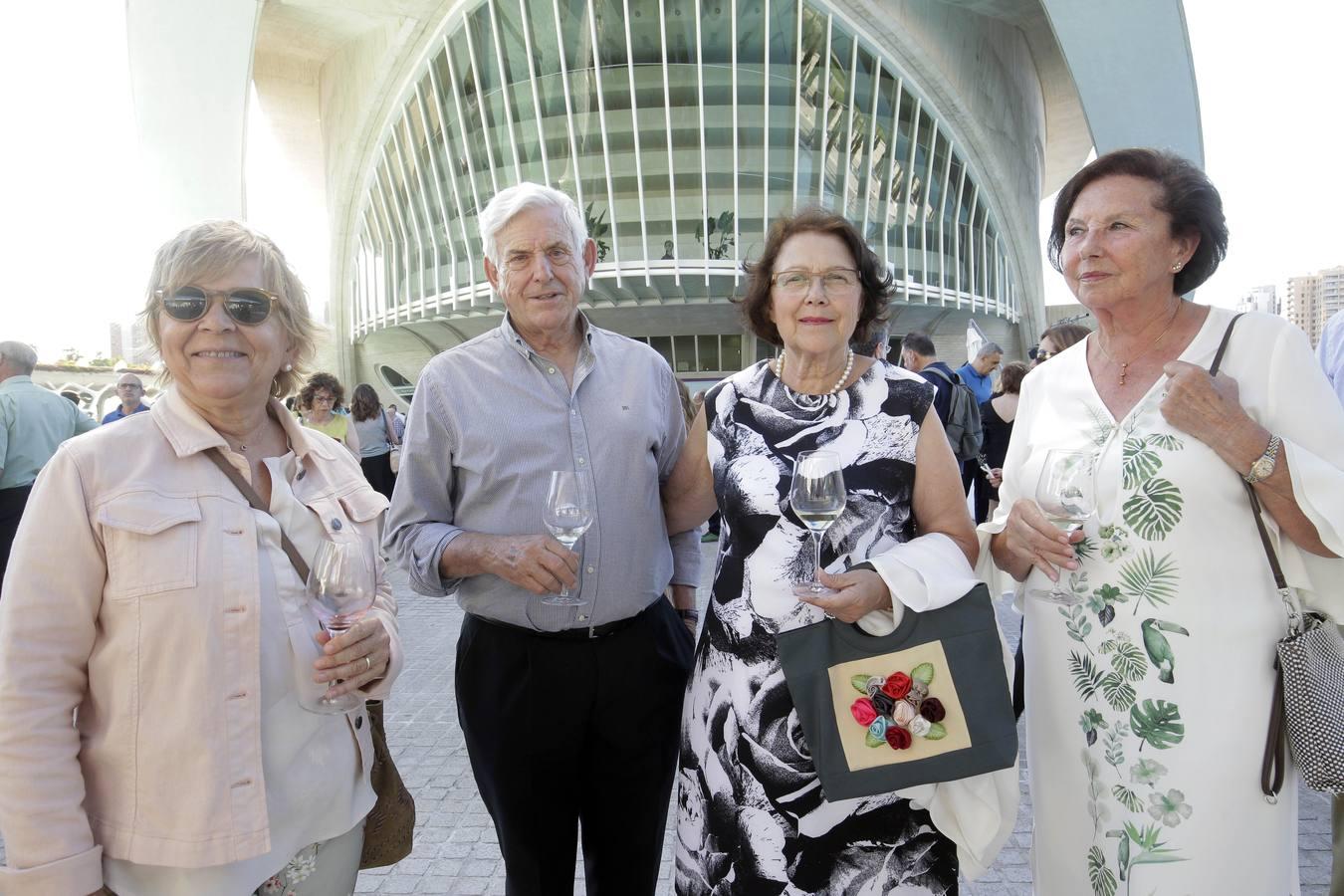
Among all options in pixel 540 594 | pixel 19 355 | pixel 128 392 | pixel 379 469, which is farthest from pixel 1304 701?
pixel 128 392

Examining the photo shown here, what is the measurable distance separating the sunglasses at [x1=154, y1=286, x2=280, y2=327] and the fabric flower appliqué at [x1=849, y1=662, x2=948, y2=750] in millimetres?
1803

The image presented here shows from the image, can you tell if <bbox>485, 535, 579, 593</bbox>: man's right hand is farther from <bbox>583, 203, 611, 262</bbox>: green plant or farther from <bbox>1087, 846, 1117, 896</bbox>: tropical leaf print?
<bbox>583, 203, 611, 262</bbox>: green plant

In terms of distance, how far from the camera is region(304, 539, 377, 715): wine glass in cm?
167

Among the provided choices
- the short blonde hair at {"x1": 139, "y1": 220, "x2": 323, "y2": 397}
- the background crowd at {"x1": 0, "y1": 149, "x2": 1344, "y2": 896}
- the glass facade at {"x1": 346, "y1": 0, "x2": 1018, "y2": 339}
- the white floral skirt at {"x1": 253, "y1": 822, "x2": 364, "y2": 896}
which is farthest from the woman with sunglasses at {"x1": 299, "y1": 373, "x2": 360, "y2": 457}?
the glass facade at {"x1": 346, "y1": 0, "x2": 1018, "y2": 339}

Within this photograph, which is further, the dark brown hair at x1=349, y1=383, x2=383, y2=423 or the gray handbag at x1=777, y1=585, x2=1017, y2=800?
the dark brown hair at x1=349, y1=383, x2=383, y2=423

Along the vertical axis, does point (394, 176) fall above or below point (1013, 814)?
above

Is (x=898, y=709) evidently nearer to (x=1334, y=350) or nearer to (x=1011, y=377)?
(x=1334, y=350)

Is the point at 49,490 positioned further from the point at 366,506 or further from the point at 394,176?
the point at 394,176

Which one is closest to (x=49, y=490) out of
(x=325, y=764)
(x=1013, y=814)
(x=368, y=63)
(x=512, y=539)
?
(x=325, y=764)

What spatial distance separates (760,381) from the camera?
2416 millimetres

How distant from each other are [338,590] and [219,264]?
2.91ft

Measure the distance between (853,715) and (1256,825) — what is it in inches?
43.9

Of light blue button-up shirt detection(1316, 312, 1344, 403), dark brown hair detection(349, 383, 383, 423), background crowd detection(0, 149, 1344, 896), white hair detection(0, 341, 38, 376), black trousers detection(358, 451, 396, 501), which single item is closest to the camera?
background crowd detection(0, 149, 1344, 896)

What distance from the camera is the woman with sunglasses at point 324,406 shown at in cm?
934
